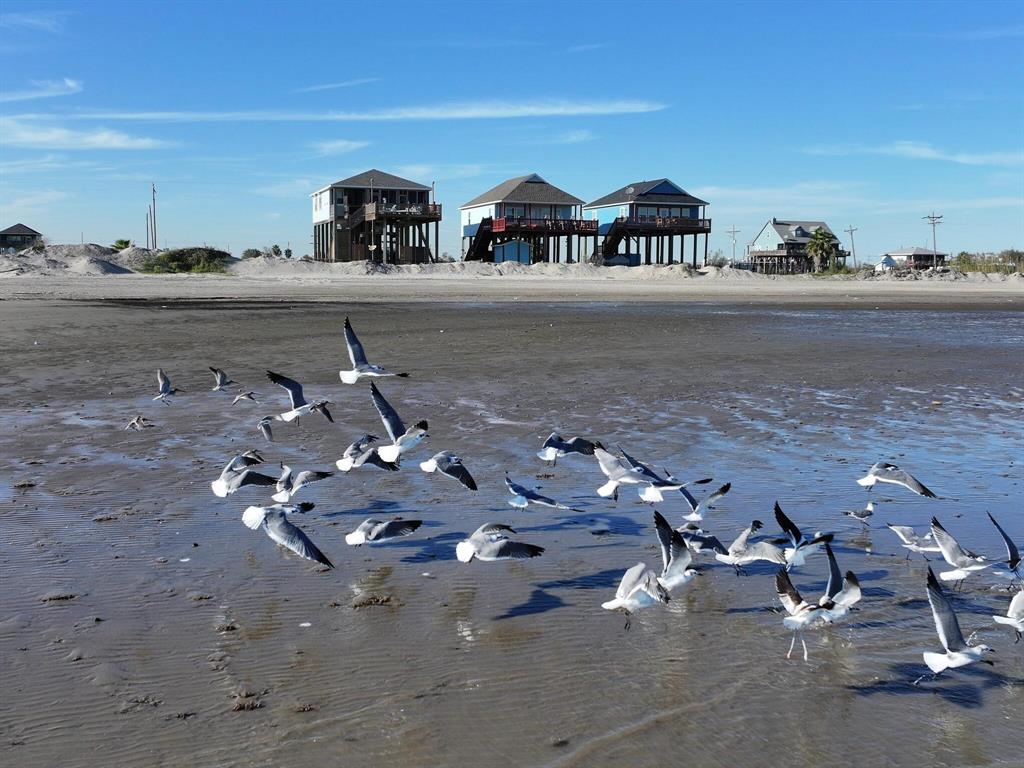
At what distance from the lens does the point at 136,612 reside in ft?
18.5

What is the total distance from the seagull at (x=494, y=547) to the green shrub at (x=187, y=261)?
6499cm

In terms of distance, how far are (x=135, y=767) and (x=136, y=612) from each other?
1765mm

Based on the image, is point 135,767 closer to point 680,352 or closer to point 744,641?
point 744,641

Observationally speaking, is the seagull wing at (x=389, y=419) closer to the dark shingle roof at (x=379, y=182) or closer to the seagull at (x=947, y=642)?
the seagull at (x=947, y=642)

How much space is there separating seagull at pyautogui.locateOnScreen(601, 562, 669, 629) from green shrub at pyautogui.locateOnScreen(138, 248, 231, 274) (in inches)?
2596

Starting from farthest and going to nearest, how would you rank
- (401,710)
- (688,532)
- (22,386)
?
(22,386), (688,532), (401,710)

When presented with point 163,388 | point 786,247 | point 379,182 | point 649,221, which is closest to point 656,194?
point 649,221

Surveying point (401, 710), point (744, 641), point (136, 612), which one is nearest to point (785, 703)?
point (744, 641)

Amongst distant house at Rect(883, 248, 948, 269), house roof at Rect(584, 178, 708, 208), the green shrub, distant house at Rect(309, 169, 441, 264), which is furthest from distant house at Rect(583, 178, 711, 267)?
distant house at Rect(883, 248, 948, 269)

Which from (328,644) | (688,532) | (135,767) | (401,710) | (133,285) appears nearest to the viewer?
(135,767)

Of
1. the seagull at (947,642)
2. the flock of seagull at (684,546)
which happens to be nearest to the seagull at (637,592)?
the flock of seagull at (684,546)

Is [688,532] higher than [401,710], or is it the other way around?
[688,532]

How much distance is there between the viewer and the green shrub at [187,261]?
70.4 m

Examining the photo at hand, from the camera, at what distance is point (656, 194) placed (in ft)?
255
